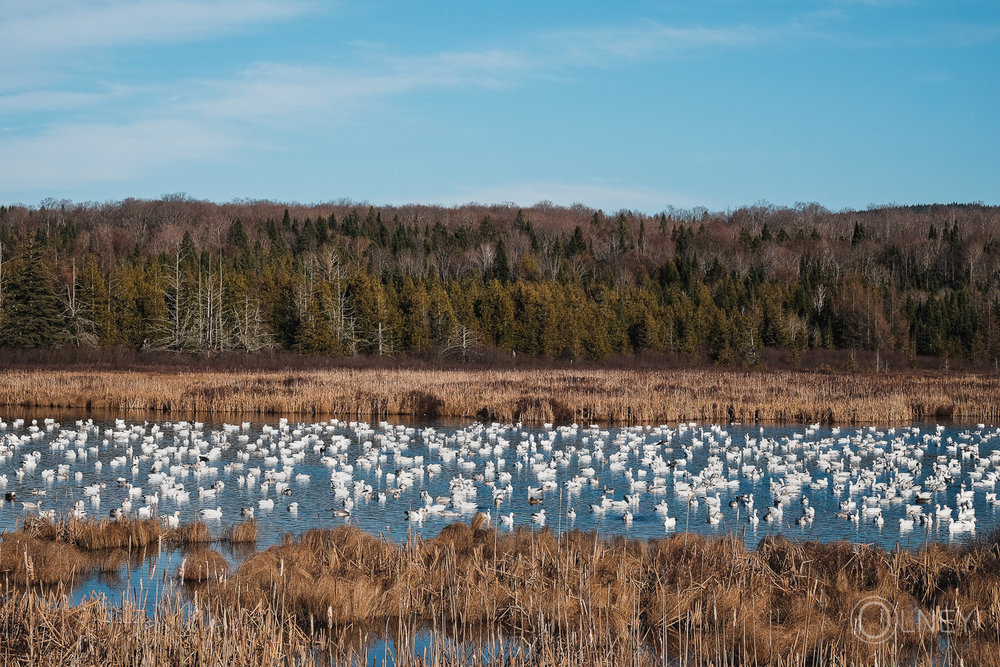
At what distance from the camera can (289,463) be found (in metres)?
19.9

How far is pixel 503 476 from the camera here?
18.9 meters

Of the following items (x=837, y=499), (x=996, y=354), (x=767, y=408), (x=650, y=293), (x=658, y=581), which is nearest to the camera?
(x=658, y=581)

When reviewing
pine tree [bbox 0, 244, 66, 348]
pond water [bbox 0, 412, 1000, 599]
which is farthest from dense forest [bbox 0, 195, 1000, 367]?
pond water [bbox 0, 412, 1000, 599]

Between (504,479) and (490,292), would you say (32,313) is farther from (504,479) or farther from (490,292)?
(504,479)

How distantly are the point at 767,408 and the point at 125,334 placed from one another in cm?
4813

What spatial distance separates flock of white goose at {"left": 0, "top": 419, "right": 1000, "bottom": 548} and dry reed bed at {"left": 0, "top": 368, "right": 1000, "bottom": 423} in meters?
3.72

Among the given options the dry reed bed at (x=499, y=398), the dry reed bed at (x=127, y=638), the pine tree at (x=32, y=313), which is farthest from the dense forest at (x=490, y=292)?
the dry reed bed at (x=127, y=638)

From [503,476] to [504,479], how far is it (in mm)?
147

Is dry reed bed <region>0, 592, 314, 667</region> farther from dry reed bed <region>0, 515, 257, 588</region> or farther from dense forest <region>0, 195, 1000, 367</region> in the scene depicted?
dense forest <region>0, 195, 1000, 367</region>

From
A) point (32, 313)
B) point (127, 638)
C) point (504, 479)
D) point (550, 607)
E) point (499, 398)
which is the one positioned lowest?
point (504, 479)

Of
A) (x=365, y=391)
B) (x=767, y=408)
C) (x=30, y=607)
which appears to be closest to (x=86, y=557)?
(x=30, y=607)

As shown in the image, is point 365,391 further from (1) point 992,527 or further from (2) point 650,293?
(2) point 650,293

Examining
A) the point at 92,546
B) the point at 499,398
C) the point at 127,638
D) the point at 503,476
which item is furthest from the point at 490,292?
the point at 127,638

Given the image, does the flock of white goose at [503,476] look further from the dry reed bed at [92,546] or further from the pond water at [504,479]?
the dry reed bed at [92,546]
